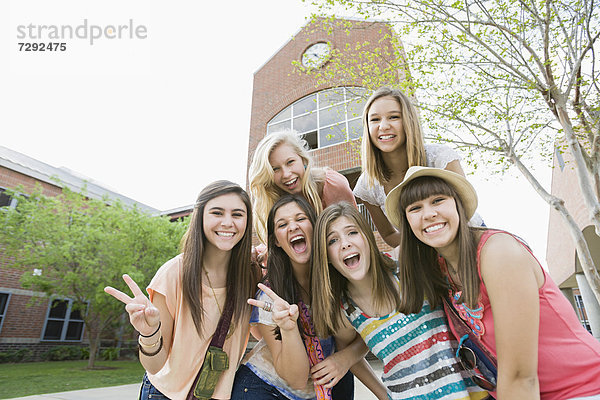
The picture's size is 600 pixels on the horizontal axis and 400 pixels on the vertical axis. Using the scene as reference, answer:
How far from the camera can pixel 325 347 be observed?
2.78 m

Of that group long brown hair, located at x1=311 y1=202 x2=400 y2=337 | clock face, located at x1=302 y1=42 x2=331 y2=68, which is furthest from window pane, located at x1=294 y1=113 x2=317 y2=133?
long brown hair, located at x1=311 y1=202 x2=400 y2=337

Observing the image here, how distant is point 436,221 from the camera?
2.09 meters

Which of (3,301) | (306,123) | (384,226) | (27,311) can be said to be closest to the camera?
(384,226)

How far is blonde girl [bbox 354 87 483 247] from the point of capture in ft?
9.46

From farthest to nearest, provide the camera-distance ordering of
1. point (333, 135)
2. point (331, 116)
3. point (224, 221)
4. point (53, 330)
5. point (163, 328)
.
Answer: point (53, 330)
point (331, 116)
point (333, 135)
point (224, 221)
point (163, 328)

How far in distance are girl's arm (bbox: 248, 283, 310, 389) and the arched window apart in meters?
10.2

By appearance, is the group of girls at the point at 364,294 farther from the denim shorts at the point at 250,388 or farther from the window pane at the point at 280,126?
the window pane at the point at 280,126

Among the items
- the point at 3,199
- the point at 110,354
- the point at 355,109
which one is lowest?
the point at 110,354

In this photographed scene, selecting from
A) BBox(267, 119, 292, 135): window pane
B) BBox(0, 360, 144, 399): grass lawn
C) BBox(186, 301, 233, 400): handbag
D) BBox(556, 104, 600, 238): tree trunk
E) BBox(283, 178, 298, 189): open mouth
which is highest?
BBox(267, 119, 292, 135): window pane

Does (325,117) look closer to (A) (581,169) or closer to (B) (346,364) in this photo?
(A) (581,169)

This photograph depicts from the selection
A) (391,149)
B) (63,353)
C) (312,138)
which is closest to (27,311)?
(63,353)

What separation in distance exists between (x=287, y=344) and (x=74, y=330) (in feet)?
63.9

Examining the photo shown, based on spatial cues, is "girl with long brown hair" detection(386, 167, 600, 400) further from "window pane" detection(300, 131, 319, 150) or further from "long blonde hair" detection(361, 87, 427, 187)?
"window pane" detection(300, 131, 319, 150)

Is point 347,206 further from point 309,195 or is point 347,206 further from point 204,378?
point 204,378
